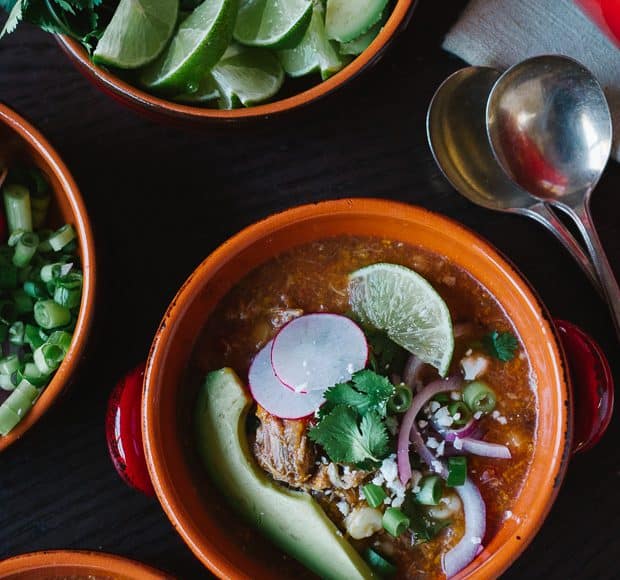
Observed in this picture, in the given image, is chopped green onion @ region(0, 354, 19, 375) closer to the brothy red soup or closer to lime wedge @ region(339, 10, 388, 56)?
the brothy red soup

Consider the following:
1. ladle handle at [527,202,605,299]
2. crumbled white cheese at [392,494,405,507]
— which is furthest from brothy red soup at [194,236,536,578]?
ladle handle at [527,202,605,299]

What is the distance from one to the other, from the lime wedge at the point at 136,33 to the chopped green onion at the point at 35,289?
0.48 m

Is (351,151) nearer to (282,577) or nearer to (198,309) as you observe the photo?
(198,309)

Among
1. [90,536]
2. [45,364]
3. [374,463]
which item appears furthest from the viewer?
[90,536]

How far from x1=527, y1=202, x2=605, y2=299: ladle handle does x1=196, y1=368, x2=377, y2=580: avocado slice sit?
28.4 inches

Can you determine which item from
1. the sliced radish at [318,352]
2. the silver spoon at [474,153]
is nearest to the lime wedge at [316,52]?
the silver spoon at [474,153]

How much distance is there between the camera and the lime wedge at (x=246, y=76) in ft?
6.11

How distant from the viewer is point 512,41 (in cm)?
199

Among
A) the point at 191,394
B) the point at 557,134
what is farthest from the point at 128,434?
the point at 557,134

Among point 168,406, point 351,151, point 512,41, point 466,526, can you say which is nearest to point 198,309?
point 168,406

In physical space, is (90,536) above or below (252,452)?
above

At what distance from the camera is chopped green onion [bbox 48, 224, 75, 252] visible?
1.92 m

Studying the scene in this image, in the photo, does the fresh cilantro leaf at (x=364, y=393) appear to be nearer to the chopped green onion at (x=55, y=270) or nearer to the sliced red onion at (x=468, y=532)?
the sliced red onion at (x=468, y=532)

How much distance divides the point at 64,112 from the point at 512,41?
0.98m
